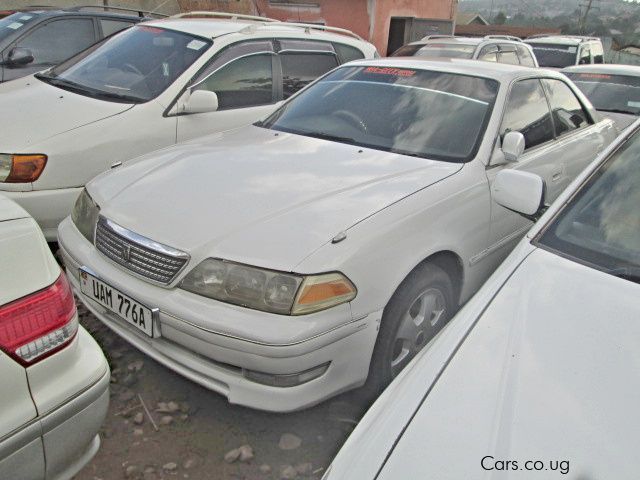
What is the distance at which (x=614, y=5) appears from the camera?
159 feet

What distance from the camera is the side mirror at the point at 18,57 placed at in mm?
5156

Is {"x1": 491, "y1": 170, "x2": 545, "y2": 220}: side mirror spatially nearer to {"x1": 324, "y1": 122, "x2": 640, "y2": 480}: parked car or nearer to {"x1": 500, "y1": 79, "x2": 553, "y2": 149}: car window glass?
A: {"x1": 324, "y1": 122, "x2": 640, "y2": 480}: parked car

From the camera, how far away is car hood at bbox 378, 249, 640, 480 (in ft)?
3.64

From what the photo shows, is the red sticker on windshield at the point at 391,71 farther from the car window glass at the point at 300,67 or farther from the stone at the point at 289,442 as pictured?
the stone at the point at 289,442

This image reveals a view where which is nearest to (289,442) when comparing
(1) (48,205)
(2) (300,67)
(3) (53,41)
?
(1) (48,205)

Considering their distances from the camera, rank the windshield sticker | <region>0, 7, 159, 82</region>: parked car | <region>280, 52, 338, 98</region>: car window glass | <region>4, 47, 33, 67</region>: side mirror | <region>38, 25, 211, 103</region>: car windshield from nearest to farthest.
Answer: <region>38, 25, 211, 103</region>: car windshield < the windshield sticker < <region>280, 52, 338, 98</region>: car window glass < <region>4, 47, 33, 67</region>: side mirror < <region>0, 7, 159, 82</region>: parked car

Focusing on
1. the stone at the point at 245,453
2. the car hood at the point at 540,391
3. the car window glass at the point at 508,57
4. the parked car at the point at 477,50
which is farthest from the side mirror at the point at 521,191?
the car window glass at the point at 508,57

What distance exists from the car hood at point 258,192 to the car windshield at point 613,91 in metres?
4.83

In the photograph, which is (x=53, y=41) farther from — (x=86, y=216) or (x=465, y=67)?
(x=465, y=67)

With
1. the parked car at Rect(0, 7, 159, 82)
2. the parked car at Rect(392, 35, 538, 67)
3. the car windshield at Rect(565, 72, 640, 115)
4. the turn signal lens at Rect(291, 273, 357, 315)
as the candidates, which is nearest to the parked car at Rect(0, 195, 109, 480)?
the turn signal lens at Rect(291, 273, 357, 315)

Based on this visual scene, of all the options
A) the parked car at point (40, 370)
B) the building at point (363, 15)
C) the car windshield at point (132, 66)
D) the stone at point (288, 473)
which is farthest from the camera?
the building at point (363, 15)

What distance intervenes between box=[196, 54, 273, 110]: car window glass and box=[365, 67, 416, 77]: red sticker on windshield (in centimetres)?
123

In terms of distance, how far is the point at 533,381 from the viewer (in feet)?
4.22

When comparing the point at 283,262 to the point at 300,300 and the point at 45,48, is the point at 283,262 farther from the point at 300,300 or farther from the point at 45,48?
Answer: the point at 45,48
